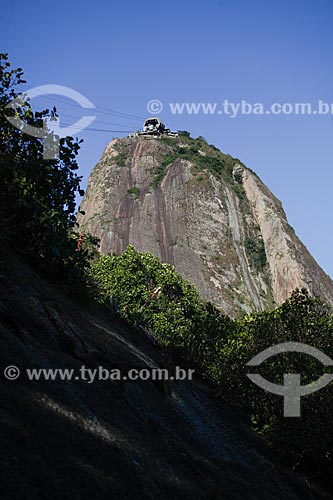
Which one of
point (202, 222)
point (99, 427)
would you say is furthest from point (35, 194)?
point (202, 222)

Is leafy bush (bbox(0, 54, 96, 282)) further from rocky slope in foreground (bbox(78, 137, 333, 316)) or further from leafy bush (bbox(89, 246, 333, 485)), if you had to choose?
rocky slope in foreground (bbox(78, 137, 333, 316))

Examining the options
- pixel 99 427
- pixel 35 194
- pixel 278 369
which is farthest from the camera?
pixel 278 369

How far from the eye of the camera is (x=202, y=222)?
85.5 meters

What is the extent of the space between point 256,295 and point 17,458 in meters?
77.3

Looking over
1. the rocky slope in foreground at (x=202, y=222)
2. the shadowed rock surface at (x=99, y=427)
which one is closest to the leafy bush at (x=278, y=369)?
the shadowed rock surface at (x=99, y=427)

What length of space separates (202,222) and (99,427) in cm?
7817

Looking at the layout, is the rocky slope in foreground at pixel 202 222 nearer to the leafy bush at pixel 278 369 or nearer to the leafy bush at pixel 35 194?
the leafy bush at pixel 278 369

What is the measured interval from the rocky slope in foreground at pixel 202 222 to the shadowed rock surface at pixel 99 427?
5787cm

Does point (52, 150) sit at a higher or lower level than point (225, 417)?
higher

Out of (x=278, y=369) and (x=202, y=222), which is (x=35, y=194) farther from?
(x=202, y=222)

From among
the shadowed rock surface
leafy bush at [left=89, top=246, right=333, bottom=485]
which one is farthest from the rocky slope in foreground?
the shadowed rock surface


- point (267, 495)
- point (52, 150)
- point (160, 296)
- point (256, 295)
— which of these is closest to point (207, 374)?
point (267, 495)

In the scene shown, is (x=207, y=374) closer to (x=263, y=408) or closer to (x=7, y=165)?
(x=263, y=408)

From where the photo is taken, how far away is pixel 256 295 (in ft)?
267
